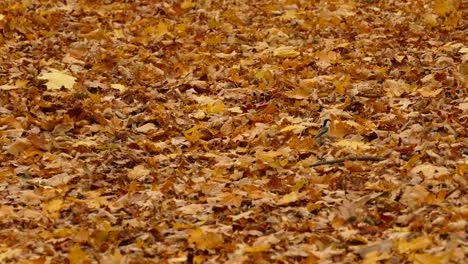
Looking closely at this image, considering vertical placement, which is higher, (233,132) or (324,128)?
(324,128)

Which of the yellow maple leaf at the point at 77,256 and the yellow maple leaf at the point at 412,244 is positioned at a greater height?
the yellow maple leaf at the point at 412,244

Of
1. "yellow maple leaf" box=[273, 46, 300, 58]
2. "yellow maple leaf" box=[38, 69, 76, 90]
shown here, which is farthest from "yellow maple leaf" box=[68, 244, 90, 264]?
"yellow maple leaf" box=[273, 46, 300, 58]

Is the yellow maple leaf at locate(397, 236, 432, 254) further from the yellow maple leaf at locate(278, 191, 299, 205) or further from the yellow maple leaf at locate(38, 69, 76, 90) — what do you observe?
the yellow maple leaf at locate(38, 69, 76, 90)

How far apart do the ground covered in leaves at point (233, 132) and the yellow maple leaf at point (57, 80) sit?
0.02 meters

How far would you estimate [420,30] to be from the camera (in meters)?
9.45

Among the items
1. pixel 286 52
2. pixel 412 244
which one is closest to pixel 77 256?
pixel 412 244

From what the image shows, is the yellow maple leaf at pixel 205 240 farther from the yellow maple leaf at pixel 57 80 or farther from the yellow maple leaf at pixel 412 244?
the yellow maple leaf at pixel 57 80

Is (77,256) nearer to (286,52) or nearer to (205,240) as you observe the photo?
(205,240)

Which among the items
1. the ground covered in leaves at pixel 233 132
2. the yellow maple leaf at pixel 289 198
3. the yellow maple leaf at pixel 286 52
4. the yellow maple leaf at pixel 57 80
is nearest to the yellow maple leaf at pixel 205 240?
the ground covered in leaves at pixel 233 132

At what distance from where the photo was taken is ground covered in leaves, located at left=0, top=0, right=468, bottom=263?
5207mm

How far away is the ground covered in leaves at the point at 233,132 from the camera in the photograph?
5207mm

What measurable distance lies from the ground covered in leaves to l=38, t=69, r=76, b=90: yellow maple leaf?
2 centimetres

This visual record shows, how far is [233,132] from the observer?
280 inches

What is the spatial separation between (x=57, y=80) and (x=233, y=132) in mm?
2188
